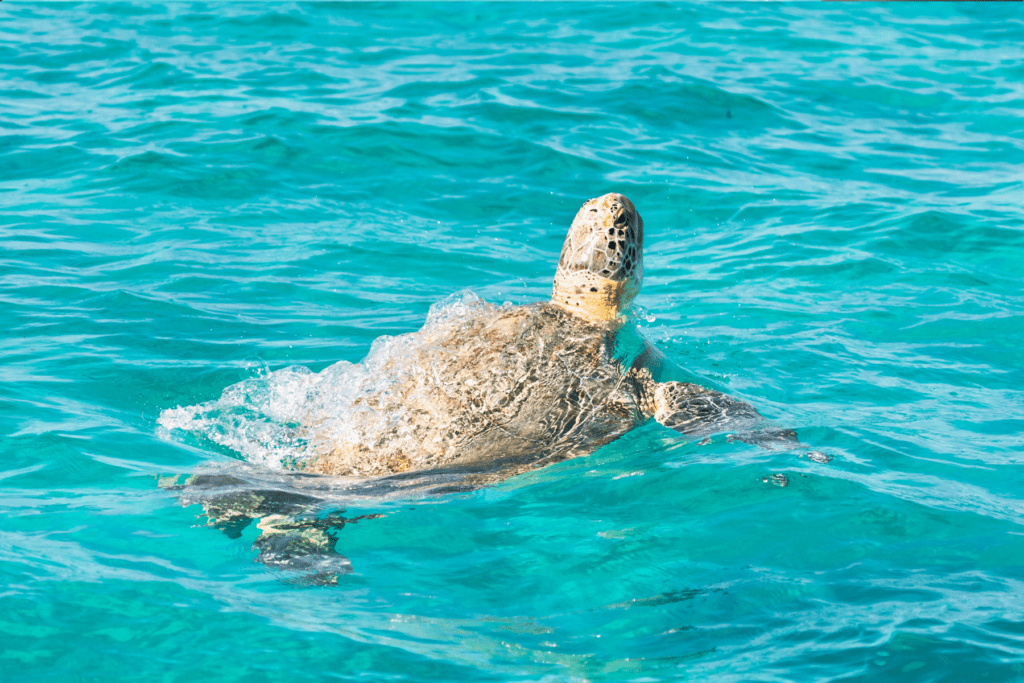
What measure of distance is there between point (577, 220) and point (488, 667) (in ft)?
12.0

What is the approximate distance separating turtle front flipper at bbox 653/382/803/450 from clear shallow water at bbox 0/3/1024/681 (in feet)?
0.57

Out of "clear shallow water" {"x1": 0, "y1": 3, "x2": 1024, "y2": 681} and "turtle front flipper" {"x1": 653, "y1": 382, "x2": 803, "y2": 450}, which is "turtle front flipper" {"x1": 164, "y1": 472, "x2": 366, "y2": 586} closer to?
"clear shallow water" {"x1": 0, "y1": 3, "x2": 1024, "y2": 681}

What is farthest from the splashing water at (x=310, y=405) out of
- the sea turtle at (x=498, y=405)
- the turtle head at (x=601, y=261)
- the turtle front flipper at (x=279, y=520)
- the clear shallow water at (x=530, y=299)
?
the turtle front flipper at (x=279, y=520)

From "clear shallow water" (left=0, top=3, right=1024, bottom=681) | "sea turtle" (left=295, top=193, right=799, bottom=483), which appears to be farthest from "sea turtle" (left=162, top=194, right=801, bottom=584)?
"clear shallow water" (left=0, top=3, right=1024, bottom=681)

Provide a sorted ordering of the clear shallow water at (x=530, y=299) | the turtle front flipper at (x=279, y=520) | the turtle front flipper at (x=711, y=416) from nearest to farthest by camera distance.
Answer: the clear shallow water at (x=530, y=299) → the turtle front flipper at (x=279, y=520) → the turtle front flipper at (x=711, y=416)

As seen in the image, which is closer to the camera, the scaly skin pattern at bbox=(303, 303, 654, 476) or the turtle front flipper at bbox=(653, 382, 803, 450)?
the scaly skin pattern at bbox=(303, 303, 654, 476)

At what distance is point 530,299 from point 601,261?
2.06 metres

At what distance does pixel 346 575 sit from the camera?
4570 mm

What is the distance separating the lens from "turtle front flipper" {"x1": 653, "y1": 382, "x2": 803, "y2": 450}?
19.6 ft

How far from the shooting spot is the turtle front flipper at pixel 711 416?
5.96 m

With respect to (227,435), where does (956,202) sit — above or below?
above

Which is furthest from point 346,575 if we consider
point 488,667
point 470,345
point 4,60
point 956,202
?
point 4,60

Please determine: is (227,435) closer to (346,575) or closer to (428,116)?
(346,575)

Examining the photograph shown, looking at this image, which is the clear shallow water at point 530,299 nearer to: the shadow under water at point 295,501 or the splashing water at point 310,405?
the shadow under water at point 295,501
